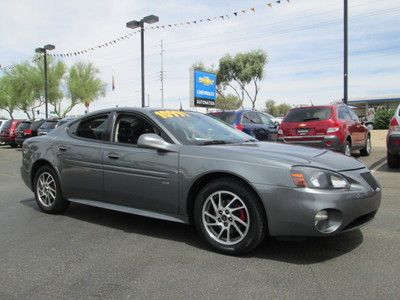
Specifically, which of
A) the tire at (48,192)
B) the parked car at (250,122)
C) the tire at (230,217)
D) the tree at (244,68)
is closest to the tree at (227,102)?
the tree at (244,68)

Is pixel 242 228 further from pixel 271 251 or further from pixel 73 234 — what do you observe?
pixel 73 234

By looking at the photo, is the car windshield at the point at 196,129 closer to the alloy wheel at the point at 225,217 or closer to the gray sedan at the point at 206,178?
the gray sedan at the point at 206,178

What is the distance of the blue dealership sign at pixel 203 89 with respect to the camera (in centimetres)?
2317

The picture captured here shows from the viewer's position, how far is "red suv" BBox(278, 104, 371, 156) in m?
11.2

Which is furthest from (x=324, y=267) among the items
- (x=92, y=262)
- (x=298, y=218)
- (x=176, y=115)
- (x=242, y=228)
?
(x=176, y=115)

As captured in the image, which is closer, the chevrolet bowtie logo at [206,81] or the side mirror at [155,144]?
the side mirror at [155,144]

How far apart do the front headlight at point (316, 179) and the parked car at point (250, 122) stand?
8.50 metres

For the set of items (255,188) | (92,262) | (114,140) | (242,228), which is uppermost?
(114,140)

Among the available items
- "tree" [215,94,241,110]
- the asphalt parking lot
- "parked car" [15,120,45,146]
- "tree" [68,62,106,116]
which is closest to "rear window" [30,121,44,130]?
"parked car" [15,120,45,146]

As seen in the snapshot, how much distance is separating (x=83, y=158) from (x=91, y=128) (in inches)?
17.7

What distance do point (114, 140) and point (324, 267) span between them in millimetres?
2779

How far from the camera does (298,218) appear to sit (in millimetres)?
3988

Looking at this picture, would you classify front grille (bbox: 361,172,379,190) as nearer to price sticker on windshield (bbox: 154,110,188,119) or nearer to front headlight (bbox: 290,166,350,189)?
front headlight (bbox: 290,166,350,189)

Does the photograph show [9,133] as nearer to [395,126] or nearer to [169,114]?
[395,126]
